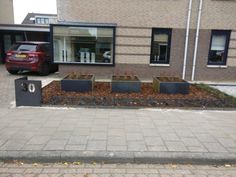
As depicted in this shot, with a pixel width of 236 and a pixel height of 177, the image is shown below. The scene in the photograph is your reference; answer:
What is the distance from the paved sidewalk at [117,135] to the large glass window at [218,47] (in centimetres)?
606

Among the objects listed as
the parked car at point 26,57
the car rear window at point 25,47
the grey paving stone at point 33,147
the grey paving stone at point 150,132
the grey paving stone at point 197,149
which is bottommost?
the grey paving stone at point 33,147

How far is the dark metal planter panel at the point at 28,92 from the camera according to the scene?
598 cm

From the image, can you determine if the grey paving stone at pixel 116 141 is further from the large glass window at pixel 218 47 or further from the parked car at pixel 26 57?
the large glass window at pixel 218 47

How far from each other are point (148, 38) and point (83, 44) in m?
3.19

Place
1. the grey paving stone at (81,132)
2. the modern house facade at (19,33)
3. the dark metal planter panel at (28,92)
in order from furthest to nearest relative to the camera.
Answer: the modern house facade at (19,33) < the dark metal planter panel at (28,92) < the grey paving stone at (81,132)

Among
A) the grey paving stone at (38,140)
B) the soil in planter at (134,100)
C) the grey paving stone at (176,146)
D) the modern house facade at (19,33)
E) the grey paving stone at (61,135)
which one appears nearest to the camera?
the grey paving stone at (176,146)

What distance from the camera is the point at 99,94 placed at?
22.3ft

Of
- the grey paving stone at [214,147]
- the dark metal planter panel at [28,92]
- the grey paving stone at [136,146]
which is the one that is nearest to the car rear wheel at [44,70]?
the dark metal planter panel at [28,92]

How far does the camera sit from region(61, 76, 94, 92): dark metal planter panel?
7.01 meters

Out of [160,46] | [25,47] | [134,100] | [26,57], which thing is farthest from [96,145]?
[25,47]

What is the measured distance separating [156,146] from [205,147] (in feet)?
2.82

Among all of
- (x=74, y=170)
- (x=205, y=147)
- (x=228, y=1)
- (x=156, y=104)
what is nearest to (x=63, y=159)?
(x=74, y=170)

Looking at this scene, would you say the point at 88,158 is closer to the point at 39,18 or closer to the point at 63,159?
the point at 63,159

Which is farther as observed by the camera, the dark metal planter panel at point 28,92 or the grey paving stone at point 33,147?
the dark metal planter panel at point 28,92
